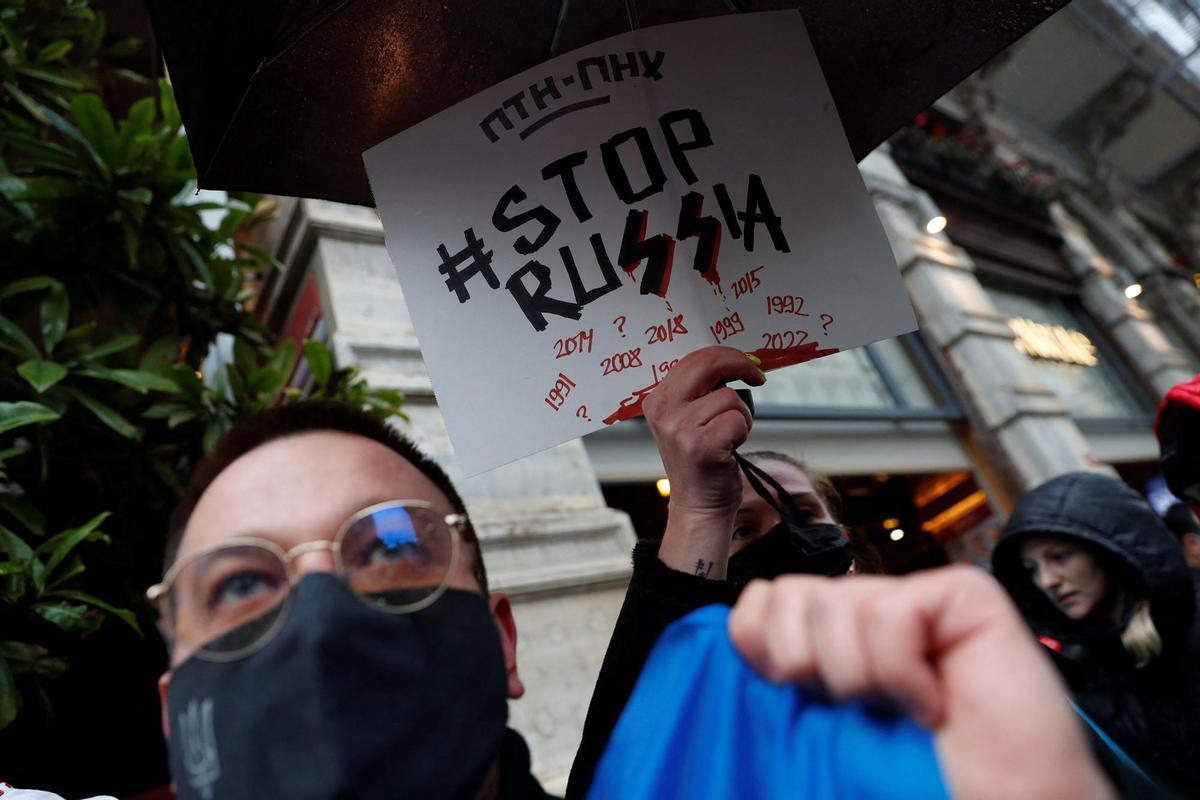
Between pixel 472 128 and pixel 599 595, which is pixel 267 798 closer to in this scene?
pixel 472 128

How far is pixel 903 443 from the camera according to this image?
21.5ft

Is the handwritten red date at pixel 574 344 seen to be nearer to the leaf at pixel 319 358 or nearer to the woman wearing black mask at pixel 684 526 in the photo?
the woman wearing black mask at pixel 684 526

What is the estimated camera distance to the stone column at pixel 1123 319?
9.71 meters

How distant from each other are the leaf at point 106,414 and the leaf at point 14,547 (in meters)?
0.42

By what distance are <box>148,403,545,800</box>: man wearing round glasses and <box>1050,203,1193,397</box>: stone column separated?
37.2 ft

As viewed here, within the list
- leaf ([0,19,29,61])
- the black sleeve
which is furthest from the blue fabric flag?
leaf ([0,19,29,61])

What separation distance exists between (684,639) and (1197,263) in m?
16.9

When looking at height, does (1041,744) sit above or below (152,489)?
below

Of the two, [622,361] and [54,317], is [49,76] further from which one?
[622,361]

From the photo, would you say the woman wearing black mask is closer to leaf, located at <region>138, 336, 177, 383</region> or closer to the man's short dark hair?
the man's short dark hair

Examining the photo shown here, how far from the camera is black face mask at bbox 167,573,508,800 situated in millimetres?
836

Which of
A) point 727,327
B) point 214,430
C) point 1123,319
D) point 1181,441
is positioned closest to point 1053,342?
point 1123,319

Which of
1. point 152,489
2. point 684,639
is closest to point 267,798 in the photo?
point 684,639

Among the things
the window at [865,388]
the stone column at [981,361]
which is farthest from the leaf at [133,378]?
the stone column at [981,361]
